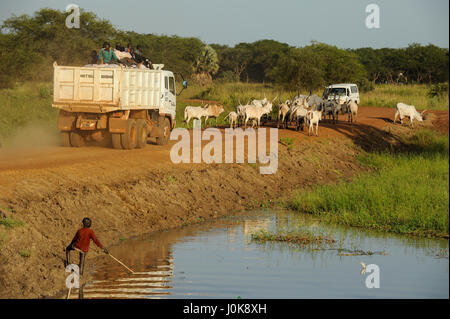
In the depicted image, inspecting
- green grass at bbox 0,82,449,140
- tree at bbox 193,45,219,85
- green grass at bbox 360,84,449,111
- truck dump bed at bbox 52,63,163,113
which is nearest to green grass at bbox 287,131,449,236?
green grass at bbox 0,82,449,140

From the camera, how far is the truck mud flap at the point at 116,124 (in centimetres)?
2088

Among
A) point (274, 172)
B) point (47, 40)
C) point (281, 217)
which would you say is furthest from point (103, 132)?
point (47, 40)

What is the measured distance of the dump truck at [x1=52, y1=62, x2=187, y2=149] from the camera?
66.3 feet

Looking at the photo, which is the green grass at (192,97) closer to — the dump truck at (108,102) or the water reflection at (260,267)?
the dump truck at (108,102)

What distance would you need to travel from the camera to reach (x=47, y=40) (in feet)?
183

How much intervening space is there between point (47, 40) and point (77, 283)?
47712 millimetres

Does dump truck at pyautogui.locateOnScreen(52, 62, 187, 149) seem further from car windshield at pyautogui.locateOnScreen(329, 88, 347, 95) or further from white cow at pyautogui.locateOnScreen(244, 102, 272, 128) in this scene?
A: car windshield at pyautogui.locateOnScreen(329, 88, 347, 95)

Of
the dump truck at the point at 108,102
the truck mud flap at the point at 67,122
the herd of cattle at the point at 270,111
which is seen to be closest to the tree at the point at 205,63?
the herd of cattle at the point at 270,111

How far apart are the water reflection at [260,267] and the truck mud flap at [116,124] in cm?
632

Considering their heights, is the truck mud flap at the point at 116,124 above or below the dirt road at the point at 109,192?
above

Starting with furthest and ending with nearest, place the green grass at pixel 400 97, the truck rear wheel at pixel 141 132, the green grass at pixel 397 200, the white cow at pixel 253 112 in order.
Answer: the green grass at pixel 400 97
the white cow at pixel 253 112
the truck rear wheel at pixel 141 132
the green grass at pixel 397 200

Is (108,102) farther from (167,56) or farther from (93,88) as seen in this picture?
(167,56)

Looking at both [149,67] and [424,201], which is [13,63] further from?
[424,201]
